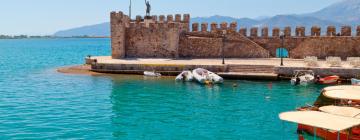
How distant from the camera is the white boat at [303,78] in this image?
24.5 metres

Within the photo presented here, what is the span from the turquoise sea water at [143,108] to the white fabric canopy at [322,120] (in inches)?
103

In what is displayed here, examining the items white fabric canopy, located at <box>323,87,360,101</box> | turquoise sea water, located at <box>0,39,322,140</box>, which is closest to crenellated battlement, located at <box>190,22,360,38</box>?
turquoise sea water, located at <box>0,39,322,140</box>

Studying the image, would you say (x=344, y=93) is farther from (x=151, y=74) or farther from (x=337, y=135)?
(x=151, y=74)

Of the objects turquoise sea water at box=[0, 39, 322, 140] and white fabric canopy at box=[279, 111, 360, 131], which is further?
turquoise sea water at box=[0, 39, 322, 140]

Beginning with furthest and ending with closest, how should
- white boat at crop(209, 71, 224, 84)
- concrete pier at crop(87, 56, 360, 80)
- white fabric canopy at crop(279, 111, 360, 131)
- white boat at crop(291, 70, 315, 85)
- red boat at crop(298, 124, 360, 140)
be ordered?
concrete pier at crop(87, 56, 360, 80) → white boat at crop(209, 71, 224, 84) → white boat at crop(291, 70, 315, 85) → red boat at crop(298, 124, 360, 140) → white fabric canopy at crop(279, 111, 360, 131)

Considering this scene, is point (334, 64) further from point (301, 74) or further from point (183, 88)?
point (183, 88)

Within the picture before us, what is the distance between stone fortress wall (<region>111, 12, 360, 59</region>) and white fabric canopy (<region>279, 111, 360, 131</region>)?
21533 millimetres

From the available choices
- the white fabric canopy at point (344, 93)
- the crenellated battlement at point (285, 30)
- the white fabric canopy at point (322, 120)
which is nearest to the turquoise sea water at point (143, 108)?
the white fabric canopy at point (344, 93)

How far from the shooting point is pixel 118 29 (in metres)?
31.5

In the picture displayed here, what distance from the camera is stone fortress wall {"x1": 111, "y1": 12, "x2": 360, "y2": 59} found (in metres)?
31.6

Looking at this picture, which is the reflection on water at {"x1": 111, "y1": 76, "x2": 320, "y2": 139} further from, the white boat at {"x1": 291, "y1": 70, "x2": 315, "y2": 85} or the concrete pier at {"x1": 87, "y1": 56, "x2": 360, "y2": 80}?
the concrete pier at {"x1": 87, "y1": 56, "x2": 360, "y2": 80}

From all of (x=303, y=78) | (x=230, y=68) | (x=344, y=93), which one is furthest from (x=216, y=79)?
(x=344, y=93)

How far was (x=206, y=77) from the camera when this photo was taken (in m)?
25.2

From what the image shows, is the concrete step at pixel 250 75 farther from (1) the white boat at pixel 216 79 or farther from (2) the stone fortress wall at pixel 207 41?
(2) the stone fortress wall at pixel 207 41
